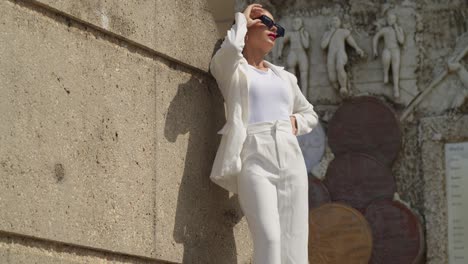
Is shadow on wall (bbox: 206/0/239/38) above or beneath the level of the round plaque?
above

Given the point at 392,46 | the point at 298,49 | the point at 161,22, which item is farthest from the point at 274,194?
the point at 298,49

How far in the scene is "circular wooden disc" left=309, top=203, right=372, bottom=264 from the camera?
16.2 metres

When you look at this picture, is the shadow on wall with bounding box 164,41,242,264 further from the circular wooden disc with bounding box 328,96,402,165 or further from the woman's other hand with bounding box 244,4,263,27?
the circular wooden disc with bounding box 328,96,402,165

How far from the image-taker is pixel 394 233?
1644 centimetres

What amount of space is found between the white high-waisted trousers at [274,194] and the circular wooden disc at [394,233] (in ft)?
29.8

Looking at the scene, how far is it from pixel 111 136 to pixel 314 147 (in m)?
10.3

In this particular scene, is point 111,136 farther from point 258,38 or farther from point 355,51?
point 355,51

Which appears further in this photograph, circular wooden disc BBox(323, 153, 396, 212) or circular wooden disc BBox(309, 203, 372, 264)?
circular wooden disc BBox(323, 153, 396, 212)

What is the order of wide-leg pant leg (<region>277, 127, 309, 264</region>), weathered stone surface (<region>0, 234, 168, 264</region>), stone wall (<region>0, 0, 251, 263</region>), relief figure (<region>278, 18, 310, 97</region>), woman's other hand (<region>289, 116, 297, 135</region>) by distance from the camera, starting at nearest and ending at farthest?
weathered stone surface (<region>0, 234, 168, 264</region>) < stone wall (<region>0, 0, 251, 263</region>) < wide-leg pant leg (<region>277, 127, 309, 264</region>) < woman's other hand (<region>289, 116, 297, 135</region>) < relief figure (<region>278, 18, 310, 97</region>)

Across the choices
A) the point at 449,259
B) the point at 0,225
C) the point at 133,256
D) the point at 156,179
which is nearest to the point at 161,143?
the point at 156,179

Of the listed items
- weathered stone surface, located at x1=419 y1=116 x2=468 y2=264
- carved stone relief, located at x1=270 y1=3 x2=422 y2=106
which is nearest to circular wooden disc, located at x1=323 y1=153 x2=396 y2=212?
weathered stone surface, located at x1=419 y1=116 x2=468 y2=264

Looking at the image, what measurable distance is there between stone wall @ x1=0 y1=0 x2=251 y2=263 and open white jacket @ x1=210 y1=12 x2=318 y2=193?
162 millimetres

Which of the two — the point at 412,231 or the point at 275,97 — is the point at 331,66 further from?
the point at 275,97

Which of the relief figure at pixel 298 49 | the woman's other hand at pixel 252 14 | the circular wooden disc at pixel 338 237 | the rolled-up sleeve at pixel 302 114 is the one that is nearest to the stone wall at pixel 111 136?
the woman's other hand at pixel 252 14
